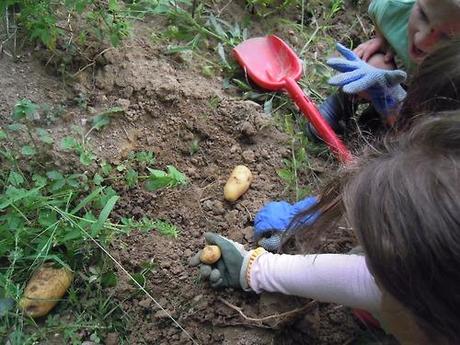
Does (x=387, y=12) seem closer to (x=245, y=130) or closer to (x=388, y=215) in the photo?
(x=245, y=130)

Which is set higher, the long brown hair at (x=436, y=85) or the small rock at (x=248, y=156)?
the long brown hair at (x=436, y=85)

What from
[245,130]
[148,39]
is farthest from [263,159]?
[148,39]

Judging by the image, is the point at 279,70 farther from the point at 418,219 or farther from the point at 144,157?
the point at 418,219

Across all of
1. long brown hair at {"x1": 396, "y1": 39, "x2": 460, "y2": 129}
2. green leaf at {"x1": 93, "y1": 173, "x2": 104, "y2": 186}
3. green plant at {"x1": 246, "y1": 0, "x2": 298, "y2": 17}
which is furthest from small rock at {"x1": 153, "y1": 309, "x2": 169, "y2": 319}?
green plant at {"x1": 246, "y1": 0, "x2": 298, "y2": 17}

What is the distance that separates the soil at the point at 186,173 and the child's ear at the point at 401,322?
34 centimetres

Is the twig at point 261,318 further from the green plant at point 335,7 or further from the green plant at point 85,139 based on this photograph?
the green plant at point 335,7

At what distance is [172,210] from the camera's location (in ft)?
4.83

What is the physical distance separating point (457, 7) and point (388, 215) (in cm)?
72

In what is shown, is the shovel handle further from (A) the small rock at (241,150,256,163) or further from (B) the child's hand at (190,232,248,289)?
(B) the child's hand at (190,232,248,289)

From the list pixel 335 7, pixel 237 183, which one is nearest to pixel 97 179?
pixel 237 183

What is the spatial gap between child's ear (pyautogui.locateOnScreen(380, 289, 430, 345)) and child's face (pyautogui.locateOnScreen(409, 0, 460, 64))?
73 centimetres

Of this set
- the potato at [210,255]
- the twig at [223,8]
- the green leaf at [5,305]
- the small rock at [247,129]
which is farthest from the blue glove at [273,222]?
the twig at [223,8]

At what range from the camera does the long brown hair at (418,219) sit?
85 cm

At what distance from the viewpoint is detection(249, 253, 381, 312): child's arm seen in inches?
48.5
